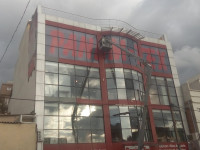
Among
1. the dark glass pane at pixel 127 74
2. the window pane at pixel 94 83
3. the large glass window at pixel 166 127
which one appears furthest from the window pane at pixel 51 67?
the large glass window at pixel 166 127

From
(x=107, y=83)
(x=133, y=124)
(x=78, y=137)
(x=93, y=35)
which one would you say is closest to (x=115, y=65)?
(x=107, y=83)

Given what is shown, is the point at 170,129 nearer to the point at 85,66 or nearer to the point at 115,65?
the point at 115,65

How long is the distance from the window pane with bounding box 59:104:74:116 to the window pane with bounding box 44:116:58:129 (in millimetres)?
1238

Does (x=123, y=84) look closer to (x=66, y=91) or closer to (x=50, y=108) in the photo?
(x=66, y=91)

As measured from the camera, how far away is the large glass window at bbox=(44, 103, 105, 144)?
27109mm

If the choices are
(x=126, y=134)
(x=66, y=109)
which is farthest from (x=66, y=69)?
(x=126, y=134)

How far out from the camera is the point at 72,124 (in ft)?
93.4

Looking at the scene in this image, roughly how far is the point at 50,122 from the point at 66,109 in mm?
2673

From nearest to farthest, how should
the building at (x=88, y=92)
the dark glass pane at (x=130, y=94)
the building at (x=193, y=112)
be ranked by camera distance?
the building at (x=88, y=92), the dark glass pane at (x=130, y=94), the building at (x=193, y=112)

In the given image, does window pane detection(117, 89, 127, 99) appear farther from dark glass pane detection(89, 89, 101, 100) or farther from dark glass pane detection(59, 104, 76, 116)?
dark glass pane detection(59, 104, 76, 116)

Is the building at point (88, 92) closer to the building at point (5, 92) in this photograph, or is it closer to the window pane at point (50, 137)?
the window pane at point (50, 137)

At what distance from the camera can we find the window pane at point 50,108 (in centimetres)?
2776

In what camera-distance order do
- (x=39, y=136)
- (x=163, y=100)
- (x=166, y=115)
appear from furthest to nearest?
(x=163, y=100)
(x=166, y=115)
(x=39, y=136)

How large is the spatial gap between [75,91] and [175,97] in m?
17.3
